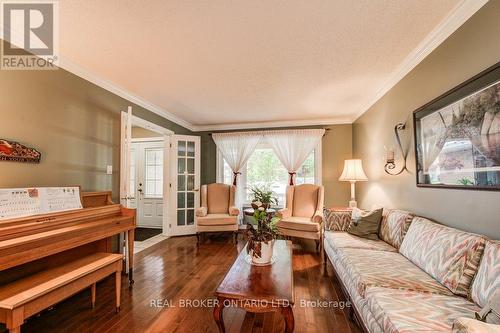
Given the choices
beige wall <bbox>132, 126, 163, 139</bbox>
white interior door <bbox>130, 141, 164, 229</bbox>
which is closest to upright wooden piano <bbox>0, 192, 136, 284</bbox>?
white interior door <bbox>130, 141, 164, 229</bbox>

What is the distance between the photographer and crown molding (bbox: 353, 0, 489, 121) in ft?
5.14

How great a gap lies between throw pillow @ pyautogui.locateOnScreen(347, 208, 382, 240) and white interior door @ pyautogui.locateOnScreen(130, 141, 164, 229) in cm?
412

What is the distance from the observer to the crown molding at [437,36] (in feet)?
5.14


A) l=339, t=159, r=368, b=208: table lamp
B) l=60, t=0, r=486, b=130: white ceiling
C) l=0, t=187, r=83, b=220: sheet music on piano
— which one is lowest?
l=0, t=187, r=83, b=220: sheet music on piano

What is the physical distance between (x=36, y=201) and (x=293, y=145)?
153 inches

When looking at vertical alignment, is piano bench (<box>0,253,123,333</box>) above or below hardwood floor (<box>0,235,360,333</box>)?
above

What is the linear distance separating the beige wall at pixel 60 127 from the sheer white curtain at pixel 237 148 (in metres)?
2.21

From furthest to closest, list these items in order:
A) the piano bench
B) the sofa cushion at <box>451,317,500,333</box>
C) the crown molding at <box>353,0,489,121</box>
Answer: the crown molding at <box>353,0,489,121</box> < the piano bench < the sofa cushion at <box>451,317,500,333</box>

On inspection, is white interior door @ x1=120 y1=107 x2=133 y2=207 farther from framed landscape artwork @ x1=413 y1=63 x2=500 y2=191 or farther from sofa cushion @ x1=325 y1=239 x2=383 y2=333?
framed landscape artwork @ x1=413 y1=63 x2=500 y2=191

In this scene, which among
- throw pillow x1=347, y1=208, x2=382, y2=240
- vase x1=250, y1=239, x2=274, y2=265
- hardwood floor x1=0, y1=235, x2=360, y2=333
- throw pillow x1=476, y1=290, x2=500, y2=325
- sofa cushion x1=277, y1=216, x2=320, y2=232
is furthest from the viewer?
sofa cushion x1=277, y1=216, x2=320, y2=232

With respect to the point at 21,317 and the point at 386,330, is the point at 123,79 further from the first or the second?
the point at 386,330
